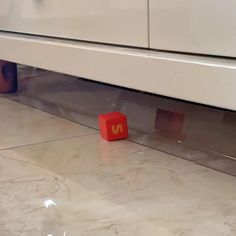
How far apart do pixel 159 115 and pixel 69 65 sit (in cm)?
28

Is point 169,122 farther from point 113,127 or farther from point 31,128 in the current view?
point 31,128

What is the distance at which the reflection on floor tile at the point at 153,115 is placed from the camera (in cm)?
103

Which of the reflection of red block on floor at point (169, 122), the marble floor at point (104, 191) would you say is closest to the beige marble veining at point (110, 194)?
the marble floor at point (104, 191)

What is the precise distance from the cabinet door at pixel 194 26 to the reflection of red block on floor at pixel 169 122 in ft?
1.01

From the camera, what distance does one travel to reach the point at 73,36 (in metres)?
1.12

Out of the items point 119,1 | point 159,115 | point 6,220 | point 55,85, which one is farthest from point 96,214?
point 55,85

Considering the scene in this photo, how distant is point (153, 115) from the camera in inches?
50.7

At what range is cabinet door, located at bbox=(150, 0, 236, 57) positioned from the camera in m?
0.75

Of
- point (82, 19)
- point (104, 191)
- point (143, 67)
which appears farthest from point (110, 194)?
point (82, 19)

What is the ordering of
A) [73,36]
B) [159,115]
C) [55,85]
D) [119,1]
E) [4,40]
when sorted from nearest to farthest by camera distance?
[119,1]
[73,36]
[159,115]
[4,40]
[55,85]

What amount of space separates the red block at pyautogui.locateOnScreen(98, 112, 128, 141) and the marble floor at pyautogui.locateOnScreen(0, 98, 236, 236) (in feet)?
0.08

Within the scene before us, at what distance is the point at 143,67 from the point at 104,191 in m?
0.23

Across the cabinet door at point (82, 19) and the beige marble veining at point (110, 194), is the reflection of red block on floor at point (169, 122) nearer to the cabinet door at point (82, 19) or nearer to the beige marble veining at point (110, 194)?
the beige marble veining at point (110, 194)

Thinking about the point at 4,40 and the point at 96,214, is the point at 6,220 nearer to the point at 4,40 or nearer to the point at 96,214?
the point at 96,214
